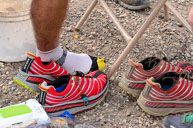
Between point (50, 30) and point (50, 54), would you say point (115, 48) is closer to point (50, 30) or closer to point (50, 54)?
point (50, 54)

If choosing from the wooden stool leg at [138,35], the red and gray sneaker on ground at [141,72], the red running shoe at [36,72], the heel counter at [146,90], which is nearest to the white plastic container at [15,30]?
the red running shoe at [36,72]

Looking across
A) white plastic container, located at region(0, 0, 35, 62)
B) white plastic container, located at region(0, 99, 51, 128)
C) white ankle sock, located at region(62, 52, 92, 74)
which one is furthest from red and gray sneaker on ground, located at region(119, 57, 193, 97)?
white plastic container, located at region(0, 0, 35, 62)

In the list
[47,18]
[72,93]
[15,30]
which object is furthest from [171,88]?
[15,30]

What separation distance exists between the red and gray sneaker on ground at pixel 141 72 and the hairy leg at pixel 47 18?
1.61ft

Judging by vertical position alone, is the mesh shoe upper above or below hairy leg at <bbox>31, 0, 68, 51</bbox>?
below

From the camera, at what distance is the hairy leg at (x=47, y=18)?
1640 mm

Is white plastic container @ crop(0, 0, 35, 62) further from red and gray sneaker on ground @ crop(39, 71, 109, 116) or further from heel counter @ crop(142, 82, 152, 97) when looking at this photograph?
heel counter @ crop(142, 82, 152, 97)

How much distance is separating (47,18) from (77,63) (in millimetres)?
449

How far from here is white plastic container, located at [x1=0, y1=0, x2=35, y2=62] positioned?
203cm

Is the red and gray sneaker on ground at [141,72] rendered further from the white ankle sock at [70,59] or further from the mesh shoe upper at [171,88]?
the white ankle sock at [70,59]

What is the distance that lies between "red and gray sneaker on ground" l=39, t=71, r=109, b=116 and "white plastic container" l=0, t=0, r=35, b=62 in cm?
54

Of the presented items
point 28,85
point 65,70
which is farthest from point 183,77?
point 28,85

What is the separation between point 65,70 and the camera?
6.29 feet

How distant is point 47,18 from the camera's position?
1659 mm
